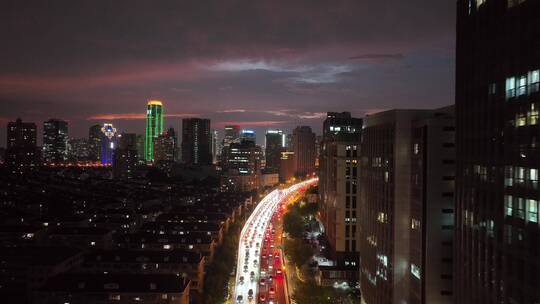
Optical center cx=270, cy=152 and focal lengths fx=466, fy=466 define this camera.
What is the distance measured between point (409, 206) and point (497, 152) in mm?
12487

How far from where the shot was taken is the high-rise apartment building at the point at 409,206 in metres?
A: 27.8

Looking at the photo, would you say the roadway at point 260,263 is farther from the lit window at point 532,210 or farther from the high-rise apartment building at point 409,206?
the lit window at point 532,210

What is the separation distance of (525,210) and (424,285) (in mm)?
12842

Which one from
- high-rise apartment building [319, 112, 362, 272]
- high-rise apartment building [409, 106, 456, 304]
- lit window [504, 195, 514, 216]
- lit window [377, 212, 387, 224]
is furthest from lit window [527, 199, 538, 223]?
high-rise apartment building [319, 112, 362, 272]

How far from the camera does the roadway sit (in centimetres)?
4572

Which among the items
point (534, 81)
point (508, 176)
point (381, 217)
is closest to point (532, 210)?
point (508, 176)

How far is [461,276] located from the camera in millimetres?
22094

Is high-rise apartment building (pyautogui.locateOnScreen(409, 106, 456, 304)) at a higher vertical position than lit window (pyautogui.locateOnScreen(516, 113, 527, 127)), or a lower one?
lower

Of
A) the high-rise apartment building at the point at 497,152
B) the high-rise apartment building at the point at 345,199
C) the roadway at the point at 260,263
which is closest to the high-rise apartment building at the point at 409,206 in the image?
the high-rise apartment building at the point at 497,152

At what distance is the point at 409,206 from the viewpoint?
1206 inches

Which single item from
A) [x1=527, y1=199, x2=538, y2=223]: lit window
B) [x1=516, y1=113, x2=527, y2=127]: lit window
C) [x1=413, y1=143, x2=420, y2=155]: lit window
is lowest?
[x1=527, y1=199, x2=538, y2=223]: lit window

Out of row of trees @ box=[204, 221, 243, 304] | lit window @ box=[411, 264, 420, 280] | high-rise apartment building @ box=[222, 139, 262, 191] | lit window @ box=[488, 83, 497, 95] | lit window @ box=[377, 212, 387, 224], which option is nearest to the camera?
lit window @ box=[488, 83, 497, 95]

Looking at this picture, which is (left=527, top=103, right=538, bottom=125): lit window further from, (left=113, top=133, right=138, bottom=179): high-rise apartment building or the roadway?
(left=113, top=133, right=138, bottom=179): high-rise apartment building

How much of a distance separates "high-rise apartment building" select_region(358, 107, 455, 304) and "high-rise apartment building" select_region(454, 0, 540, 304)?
5.21 meters
